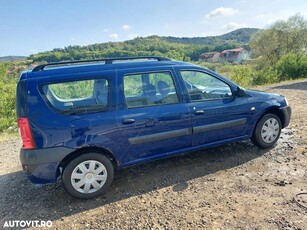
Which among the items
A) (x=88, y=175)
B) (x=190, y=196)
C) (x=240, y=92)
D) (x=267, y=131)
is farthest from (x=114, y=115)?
(x=267, y=131)

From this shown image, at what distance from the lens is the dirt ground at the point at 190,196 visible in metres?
3.01

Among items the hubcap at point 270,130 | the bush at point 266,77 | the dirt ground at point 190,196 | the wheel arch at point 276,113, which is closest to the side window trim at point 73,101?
the dirt ground at point 190,196

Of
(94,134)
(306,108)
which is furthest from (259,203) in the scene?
(306,108)

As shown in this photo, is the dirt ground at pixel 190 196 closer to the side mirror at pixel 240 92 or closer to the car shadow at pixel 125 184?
the car shadow at pixel 125 184

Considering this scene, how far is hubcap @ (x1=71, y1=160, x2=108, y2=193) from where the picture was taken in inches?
136

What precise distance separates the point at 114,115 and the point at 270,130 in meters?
3.02

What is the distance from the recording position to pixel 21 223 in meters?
3.19

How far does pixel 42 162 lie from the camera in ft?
10.8

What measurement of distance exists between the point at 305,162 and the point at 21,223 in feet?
14.4

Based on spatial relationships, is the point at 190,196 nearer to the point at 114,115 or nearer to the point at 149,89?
the point at 114,115

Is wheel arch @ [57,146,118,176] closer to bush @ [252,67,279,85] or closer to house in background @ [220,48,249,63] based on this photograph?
bush @ [252,67,279,85]

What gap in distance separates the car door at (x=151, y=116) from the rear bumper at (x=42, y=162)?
0.86 m

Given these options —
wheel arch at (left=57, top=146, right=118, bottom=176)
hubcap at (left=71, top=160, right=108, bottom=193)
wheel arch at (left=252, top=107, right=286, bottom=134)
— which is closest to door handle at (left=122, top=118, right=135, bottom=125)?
wheel arch at (left=57, top=146, right=118, bottom=176)

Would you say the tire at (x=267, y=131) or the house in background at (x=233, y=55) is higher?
the house in background at (x=233, y=55)
